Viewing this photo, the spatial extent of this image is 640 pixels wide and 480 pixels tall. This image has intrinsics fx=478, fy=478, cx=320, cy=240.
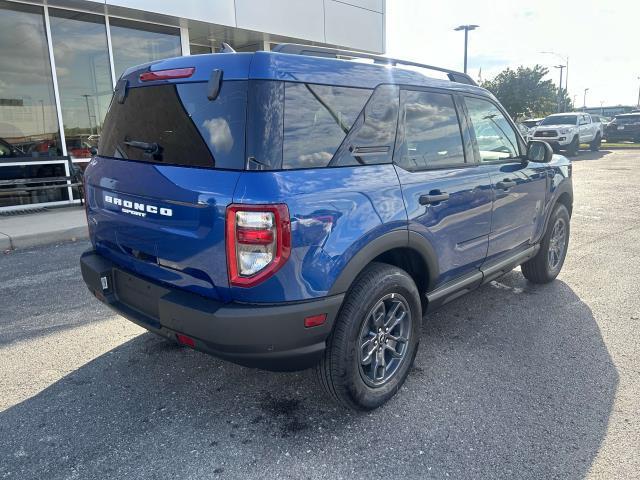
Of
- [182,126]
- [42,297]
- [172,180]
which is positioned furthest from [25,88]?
[172,180]

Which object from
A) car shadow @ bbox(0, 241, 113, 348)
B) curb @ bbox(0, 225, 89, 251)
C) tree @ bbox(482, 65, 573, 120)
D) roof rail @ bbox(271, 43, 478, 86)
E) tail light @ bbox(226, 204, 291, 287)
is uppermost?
tree @ bbox(482, 65, 573, 120)

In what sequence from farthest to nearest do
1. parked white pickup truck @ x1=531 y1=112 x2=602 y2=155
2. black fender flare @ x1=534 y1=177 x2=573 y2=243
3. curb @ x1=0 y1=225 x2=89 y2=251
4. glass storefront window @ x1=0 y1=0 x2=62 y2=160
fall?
parked white pickup truck @ x1=531 y1=112 x2=602 y2=155 < glass storefront window @ x1=0 y1=0 x2=62 y2=160 < curb @ x1=0 y1=225 x2=89 y2=251 < black fender flare @ x1=534 y1=177 x2=573 y2=243

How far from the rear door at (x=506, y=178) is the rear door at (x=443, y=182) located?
0.16m

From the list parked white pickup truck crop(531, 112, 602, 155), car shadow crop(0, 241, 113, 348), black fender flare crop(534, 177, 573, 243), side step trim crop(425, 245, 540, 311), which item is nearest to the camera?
side step trim crop(425, 245, 540, 311)

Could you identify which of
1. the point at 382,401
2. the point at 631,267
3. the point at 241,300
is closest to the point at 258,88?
the point at 241,300

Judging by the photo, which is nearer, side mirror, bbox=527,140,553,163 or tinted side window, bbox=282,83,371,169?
tinted side window, bbox=282,83,371,169

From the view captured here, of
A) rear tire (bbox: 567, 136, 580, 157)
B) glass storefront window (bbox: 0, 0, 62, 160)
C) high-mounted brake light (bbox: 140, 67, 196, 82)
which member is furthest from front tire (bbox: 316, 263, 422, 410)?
rear tire (bbox: 567, 136, 580, 157)

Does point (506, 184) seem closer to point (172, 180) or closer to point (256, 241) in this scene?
point (256, 241)

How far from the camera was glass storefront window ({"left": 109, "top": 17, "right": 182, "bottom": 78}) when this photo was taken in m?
9.96

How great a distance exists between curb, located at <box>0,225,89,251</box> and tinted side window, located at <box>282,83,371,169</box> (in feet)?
19.7

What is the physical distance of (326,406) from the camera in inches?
112

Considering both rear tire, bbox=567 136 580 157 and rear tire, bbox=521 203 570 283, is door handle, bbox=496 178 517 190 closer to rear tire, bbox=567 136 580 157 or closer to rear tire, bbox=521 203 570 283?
rear tire, bbox=521 203 570 283

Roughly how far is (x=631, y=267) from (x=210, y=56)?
17.3 ft

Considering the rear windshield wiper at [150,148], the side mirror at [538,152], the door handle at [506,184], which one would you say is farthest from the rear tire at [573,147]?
the rear windshield wiper at [150,148]
